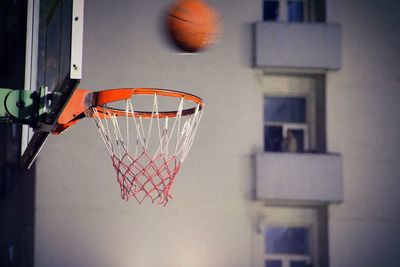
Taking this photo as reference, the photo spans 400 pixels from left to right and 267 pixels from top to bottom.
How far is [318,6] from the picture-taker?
1064 cm

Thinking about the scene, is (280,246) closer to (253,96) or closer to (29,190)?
(253,96)

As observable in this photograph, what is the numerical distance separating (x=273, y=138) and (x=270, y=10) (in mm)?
1917

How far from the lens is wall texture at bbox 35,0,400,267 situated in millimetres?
9734

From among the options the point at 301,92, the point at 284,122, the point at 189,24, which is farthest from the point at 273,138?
the point at 189,24

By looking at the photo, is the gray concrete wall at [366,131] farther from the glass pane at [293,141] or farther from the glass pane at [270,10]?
the glass pane at [270,10]

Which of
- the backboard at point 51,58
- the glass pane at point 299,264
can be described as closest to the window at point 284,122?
the glass pane at point 299,264

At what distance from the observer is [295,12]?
10820 mm

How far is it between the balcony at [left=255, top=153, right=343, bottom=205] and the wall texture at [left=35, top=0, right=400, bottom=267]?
0.22 metres

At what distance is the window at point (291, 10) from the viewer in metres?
10.7

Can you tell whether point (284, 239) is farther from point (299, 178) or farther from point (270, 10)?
point (270, 10)

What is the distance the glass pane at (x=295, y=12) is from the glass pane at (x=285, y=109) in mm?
1239

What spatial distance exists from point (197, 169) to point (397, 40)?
11.2 feet

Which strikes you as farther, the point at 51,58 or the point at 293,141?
the point at 293,141

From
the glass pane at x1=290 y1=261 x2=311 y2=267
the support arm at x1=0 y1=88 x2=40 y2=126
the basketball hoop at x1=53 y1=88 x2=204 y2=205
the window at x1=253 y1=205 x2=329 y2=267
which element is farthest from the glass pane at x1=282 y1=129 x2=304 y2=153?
the support arm at x1=0 y1=88 x2=40 y2=126
